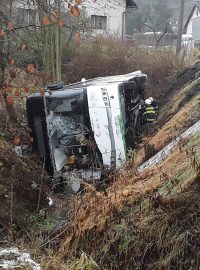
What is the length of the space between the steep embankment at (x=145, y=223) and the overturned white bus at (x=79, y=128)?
345cm

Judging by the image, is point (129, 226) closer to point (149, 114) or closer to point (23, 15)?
point (149, 114)

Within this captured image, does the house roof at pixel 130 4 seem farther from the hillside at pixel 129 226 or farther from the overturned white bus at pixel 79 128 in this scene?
the hillside at pixel 129 226

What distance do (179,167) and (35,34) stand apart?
510 inches

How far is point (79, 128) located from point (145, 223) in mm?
5257

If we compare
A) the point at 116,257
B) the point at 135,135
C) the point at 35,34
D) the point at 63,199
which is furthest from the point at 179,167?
the point at 35,34

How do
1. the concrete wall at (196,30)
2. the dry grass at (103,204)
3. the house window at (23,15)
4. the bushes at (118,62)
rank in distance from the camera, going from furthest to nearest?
the concrete wall at (196,30), the bushes at (118,62), the house window at (23,15), the dry grass at (103,204)

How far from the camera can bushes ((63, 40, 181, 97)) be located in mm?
19125

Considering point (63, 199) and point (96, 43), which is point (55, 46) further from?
point (63, 199)

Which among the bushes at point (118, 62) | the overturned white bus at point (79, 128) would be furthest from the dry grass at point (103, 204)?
the bushes at point (118, 62)

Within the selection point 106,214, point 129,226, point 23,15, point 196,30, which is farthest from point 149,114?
point 196,30

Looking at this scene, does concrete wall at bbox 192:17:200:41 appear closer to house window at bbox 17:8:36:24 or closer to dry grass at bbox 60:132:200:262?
house window at bbox 17:8:36:24

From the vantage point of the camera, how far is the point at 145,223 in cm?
493

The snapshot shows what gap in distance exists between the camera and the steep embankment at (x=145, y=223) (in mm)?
4688

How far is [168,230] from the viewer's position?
4.79m
